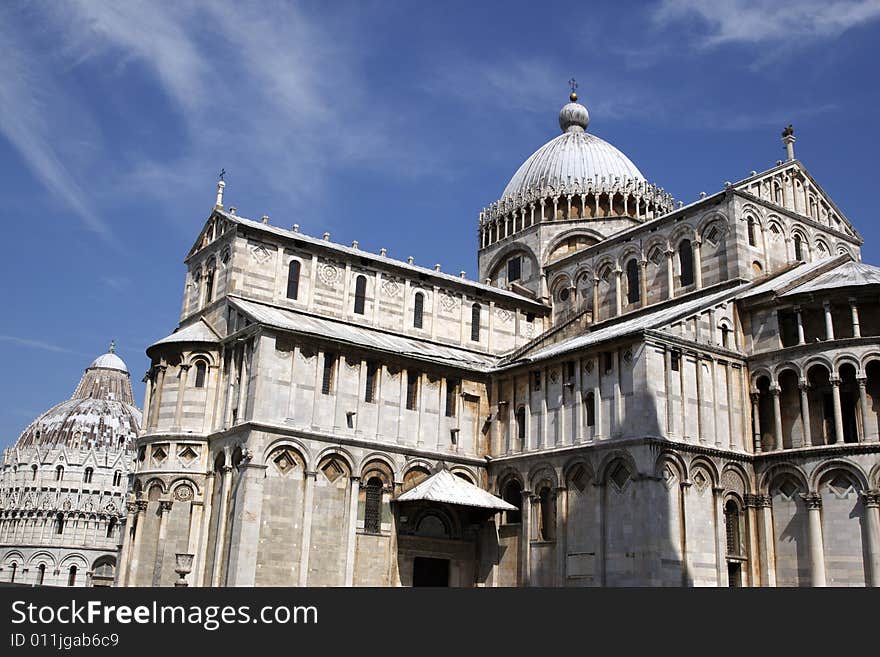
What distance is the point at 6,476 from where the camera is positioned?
4200 inches

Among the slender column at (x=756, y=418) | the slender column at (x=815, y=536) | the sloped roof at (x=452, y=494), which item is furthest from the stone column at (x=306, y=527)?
the slender column at (x=815, y=536)

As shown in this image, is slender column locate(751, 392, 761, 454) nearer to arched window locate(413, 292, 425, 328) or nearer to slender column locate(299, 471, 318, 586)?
arched window locate(413, 292, 425, 328)

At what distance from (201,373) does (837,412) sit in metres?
24.7

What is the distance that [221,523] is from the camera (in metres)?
33.8

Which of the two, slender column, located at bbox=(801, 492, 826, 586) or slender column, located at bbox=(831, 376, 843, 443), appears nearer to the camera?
slender column, located at bbox=(801, 492, 826, 586)

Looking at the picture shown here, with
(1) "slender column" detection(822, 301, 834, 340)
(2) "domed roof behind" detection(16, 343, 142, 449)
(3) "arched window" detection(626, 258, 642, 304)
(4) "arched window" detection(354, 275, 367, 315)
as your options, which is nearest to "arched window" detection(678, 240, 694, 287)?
(3) "arched window" detection(626, 258, 642, 304)

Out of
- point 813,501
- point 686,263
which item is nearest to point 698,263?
point 686,263

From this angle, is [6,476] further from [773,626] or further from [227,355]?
[773,626]

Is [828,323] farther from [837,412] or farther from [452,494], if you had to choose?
[452,494]

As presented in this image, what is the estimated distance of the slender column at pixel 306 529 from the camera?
32438 mm

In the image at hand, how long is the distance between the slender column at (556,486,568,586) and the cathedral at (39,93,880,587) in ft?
0.25

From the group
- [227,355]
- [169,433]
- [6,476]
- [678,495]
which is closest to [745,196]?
[678,495]

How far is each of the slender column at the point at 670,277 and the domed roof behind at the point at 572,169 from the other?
31.2ft

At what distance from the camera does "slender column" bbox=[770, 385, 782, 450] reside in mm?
33750
